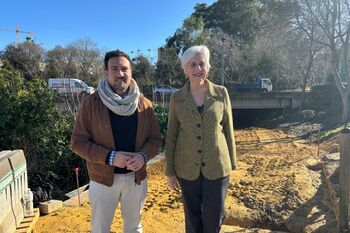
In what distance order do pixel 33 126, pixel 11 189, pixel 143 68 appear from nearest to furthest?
pixel 11 189 < pixel 33 126 < pixel 143 68

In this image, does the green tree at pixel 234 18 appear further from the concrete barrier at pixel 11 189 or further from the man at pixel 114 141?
the man at pixel 114 141

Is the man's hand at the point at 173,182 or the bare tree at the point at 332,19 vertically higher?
the bare tree at the point at 332,19

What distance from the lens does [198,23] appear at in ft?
127

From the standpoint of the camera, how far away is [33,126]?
7840 millimetres

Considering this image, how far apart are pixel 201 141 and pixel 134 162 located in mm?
573

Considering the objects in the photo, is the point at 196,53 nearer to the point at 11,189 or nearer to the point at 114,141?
the point at 114,141

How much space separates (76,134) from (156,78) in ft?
114

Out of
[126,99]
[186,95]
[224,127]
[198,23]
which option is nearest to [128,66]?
[126,99]

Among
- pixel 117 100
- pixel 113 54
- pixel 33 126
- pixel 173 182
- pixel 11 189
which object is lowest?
pixel 11 189

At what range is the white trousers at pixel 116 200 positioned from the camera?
2.96m

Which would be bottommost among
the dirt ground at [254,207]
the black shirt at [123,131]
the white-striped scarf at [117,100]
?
the dirt ground at [254,207]

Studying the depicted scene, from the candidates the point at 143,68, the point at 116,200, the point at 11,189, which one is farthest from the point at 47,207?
the point at 143,68

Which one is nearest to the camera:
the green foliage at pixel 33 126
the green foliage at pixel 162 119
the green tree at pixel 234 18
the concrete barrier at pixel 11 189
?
the concrete barrier at pixel 11 189

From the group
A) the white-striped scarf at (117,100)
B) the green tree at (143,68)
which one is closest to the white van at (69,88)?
the white-striped scarf at (117,100)
